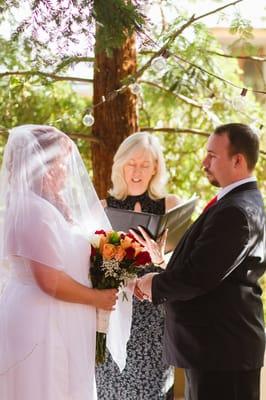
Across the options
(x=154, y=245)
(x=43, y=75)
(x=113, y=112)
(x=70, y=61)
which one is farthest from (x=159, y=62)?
(x=113, y=112)

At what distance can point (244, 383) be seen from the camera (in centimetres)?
306

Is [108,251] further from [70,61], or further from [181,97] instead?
[181,97]

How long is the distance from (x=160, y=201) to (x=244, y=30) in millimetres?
949

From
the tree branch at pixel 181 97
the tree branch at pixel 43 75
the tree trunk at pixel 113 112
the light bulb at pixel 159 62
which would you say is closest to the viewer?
the light bulb at pixel 159 62

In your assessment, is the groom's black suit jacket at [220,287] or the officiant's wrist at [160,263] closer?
the groom's black suit jacket at [220,287]

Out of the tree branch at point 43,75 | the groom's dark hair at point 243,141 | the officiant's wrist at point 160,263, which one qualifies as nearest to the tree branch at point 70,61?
the tree branch at point 43,75

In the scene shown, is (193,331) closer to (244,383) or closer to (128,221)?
(244,383)

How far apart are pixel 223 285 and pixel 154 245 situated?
66 cm

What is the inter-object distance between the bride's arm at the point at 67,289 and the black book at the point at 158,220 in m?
0.63

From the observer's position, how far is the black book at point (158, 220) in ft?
11.9

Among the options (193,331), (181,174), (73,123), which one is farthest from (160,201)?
(181,174)

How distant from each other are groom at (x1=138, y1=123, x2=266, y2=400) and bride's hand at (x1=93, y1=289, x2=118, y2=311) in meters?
0.15

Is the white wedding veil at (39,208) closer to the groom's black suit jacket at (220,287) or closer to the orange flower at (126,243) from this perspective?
the orange flower at (126,243)

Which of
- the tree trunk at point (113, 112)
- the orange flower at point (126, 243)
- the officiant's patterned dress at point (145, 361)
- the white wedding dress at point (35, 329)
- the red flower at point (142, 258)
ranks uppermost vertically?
the tree trunk at point (113, 112)
